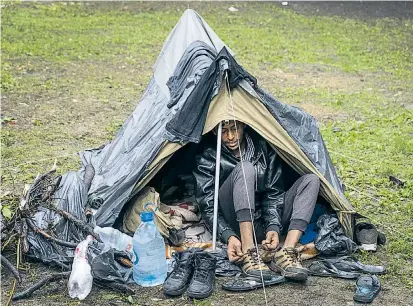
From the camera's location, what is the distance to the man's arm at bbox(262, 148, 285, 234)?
547 cm

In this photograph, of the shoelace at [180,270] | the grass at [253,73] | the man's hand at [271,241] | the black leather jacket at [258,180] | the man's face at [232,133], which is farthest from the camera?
the grass at [253,73]

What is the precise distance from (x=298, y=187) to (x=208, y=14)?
1137 centimetres

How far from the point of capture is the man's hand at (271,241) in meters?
5.30

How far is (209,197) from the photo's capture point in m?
5.52

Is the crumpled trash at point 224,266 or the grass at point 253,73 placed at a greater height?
the grass at point 253,73

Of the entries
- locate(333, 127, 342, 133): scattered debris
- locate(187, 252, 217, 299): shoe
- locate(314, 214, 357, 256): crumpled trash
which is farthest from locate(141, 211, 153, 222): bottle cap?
locate(333, 127, 342, 133): scattered debris

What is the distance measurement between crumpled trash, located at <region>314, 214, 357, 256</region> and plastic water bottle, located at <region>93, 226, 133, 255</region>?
130 cm

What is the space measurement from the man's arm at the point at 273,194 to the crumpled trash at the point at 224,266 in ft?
1.21

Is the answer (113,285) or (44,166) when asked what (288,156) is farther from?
(44,166)

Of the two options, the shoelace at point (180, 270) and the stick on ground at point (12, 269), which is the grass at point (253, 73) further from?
the shoelace at point (180, 270)

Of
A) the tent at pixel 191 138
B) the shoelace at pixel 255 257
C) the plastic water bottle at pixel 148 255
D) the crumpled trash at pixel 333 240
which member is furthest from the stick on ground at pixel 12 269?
the crumpled trash at pixel 333 240

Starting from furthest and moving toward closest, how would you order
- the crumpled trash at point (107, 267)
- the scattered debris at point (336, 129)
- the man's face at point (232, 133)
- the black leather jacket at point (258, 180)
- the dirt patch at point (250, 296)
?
the scattered debris at point (336, 129) → the black leather jacket at point (258, 180) → the man's face at point (232, 133) → the crumpled trash at point (107, 267) → the dirt patch at point (250, 296)

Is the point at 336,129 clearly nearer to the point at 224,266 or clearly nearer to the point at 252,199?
the point at 252,199

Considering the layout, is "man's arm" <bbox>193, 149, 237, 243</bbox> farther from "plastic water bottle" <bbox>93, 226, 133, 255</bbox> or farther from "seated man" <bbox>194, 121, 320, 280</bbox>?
"plastic water bottle" <bbox>93, 226, 133, 255</bbox>
